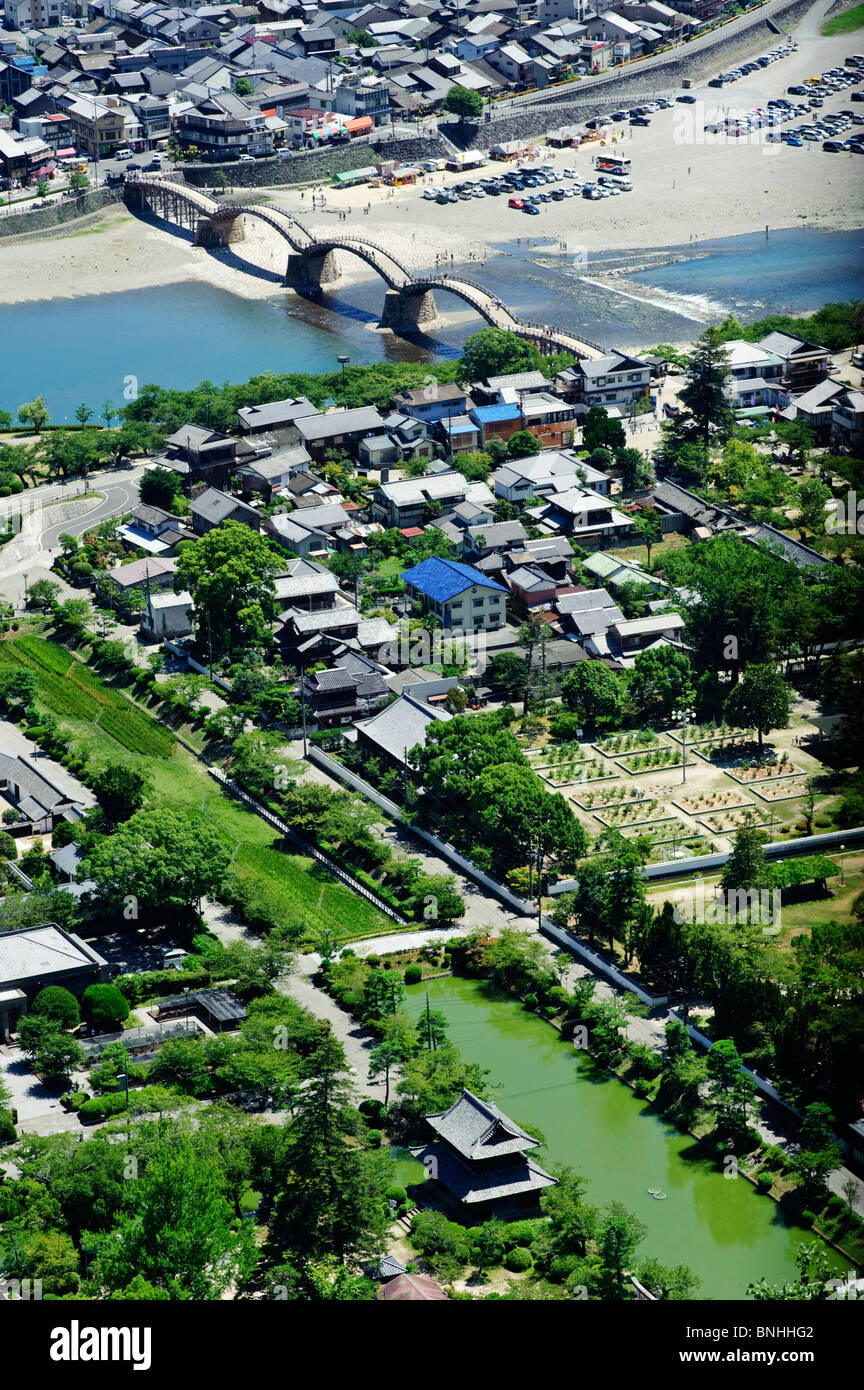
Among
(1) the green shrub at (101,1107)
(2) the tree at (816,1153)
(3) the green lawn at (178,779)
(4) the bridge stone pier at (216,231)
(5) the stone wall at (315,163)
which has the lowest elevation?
(3) the green lawn at (178,779)

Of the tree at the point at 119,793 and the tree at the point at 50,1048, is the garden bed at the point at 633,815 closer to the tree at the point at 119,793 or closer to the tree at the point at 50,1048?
the tree at the point at 119,793

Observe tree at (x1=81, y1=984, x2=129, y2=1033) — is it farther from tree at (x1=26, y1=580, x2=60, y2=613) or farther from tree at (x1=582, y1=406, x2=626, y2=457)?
tree at (x1=582, y1=406, x2=626, y2=457)

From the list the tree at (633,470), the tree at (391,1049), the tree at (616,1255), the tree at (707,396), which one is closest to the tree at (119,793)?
the tree at (391,1049)

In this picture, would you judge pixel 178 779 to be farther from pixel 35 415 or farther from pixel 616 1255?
pixel 35 415

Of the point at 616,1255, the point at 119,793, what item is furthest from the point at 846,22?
the point at 616,1255

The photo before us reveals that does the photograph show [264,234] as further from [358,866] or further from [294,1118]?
[294,1118]
